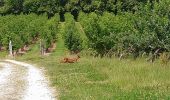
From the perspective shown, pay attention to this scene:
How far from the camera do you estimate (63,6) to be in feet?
354

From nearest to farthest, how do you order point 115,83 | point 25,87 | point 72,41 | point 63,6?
point 115,83 < point 25,87 < point 72,41 < point 63,6

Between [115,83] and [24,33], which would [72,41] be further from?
[115,83]

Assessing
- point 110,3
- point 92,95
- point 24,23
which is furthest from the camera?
point 110,3

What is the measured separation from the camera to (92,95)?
15.3m

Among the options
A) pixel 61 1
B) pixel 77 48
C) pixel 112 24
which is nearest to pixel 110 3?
pixel 61 1

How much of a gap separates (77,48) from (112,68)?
3658 centimetres

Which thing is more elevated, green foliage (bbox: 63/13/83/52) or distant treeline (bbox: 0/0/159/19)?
distant treeline (bbox: 0/0/159/19)

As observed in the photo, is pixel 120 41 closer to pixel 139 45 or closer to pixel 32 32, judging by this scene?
pixel 139 45

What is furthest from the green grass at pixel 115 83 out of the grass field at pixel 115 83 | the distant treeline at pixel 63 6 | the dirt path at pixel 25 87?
the distant treeline at pixel 63 6

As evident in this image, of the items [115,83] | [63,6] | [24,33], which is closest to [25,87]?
[115,83]

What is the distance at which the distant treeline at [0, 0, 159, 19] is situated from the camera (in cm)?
10219

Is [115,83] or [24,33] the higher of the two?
[115,83]

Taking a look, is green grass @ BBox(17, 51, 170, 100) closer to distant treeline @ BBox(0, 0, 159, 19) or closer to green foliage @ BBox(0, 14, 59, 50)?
green foliage @ BBox(0, 14, 59, 50)

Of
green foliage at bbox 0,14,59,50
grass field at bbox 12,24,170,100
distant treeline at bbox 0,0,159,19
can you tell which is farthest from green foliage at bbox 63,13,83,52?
distant treeline at bbox 0,0,159,19
